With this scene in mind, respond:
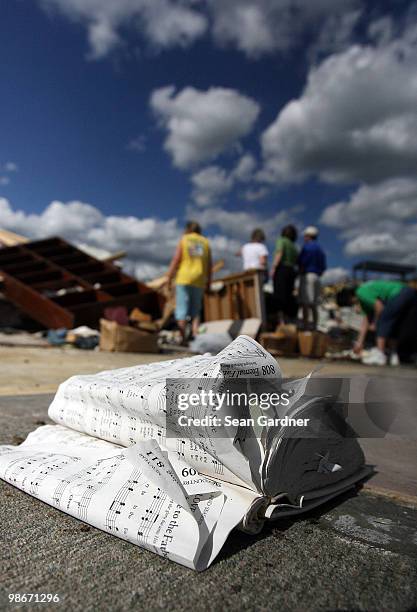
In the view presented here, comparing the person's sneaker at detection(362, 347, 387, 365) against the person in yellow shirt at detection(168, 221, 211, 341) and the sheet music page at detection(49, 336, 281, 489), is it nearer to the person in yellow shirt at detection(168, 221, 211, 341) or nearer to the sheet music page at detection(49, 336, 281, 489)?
the person in yellow shirt at detection(168, 221, 211, 341)

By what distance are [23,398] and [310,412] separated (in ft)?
6.00

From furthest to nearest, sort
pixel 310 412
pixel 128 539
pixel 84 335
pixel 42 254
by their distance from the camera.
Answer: pixel 42 254 < pixel 84 335 < pixel 310 412 < pixel 128 539

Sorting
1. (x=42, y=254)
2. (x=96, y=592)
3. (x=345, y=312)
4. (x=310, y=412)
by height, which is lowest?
(x=96, y=592)

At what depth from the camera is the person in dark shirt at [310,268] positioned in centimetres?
633

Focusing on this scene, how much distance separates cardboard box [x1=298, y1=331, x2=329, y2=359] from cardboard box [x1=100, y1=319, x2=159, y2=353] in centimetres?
209

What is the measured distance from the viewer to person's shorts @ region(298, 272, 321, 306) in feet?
20.8

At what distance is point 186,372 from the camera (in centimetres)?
115

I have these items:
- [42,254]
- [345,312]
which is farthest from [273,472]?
[345,312]

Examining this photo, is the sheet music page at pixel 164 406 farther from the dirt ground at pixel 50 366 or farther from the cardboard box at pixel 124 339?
the cardboard box at pixel 124 339

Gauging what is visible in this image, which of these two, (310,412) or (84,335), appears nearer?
(310,412)

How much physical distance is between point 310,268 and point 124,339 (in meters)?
2.96

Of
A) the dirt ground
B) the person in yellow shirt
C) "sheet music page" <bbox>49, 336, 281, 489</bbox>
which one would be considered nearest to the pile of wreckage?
the dirt ground

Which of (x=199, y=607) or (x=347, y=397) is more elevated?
(x=347, y=397)

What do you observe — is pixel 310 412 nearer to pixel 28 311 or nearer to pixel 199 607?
pixel 199 607
